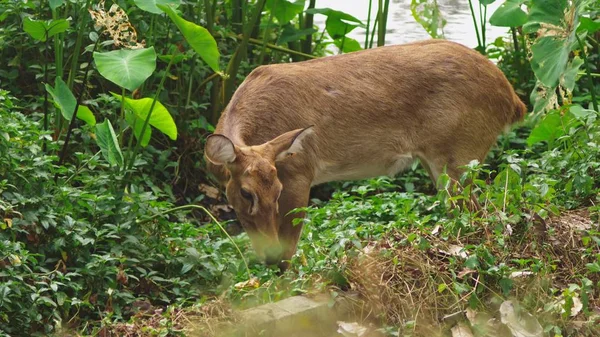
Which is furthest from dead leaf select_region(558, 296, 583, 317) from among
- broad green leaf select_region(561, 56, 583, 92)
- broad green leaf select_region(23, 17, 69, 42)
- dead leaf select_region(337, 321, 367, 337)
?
broad green leaf select_region(23, 17, 69, 42)

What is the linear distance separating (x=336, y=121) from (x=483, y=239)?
247 cm

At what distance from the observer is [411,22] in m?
13.5

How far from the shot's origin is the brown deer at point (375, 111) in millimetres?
7660

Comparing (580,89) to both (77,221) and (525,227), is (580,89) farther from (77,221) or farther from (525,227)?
(77,221)

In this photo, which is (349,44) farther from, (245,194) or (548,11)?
(245,194)

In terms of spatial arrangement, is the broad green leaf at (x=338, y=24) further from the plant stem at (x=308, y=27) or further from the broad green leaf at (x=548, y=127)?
the broad green leaf at (x=548, y=127)

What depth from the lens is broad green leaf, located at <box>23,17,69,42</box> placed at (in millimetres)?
7117

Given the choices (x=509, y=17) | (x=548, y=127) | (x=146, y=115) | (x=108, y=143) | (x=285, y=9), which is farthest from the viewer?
(x=285, y=9)

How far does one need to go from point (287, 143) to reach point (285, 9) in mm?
2900

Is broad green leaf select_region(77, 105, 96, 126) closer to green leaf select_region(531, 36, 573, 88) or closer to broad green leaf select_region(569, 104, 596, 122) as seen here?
green leaf select_region(531, 36, 573, 88)

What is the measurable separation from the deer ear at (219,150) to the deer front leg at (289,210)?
71 cm

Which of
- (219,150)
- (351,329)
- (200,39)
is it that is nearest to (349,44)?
(200,39)

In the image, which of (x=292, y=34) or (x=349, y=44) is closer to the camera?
(x=292, y=34)

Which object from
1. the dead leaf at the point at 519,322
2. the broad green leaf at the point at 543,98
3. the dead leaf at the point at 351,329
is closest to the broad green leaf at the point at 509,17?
the broad green leaf at the point at 543,98
